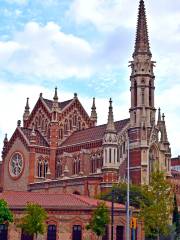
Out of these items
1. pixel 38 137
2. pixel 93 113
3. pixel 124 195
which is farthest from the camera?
pixel 93 113

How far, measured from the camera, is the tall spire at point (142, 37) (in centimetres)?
10675

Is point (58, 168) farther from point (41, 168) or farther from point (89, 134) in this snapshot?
point (89, 134)

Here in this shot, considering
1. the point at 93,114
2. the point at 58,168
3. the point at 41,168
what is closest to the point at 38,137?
the point at 41,168

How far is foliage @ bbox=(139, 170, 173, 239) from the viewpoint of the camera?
65812 millimetres

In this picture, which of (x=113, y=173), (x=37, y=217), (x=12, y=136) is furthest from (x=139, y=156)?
(x=37, y=217)

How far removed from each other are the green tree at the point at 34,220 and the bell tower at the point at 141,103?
127 ft

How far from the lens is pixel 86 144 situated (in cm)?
10738

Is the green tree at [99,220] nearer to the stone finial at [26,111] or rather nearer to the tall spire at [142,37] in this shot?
the tall spire at [142,37]

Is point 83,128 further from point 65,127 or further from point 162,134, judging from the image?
point 162,134

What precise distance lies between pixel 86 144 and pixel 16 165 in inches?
655

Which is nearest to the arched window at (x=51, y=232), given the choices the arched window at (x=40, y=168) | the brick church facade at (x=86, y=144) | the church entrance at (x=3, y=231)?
the church entrance at (x=3, y=231)

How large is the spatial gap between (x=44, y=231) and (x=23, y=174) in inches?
1893

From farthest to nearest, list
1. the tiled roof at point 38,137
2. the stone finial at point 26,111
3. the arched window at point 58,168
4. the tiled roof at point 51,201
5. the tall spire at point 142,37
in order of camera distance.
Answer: the stone finial at point 26,111, the tiled roof at point 38,137, the arched window at point 58,168, the tall spire at point 142,37, the tiled roof at point 51,201

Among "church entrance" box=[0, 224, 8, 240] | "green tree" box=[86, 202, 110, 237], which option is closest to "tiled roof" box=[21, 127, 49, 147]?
"church entrance" box=[0, 224, 8, 240]
